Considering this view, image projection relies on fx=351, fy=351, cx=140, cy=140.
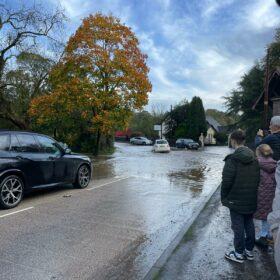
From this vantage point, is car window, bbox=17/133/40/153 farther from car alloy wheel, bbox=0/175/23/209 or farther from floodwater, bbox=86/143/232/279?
floodwater, bbox=86/143/232/279

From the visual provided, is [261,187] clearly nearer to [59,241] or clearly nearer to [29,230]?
[59,241]

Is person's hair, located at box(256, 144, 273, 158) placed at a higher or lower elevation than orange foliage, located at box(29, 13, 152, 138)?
lower

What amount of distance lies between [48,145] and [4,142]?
148 centimetres

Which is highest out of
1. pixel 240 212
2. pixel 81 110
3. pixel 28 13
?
pixel 28 13

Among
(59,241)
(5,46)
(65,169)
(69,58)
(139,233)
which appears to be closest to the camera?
(59,241)

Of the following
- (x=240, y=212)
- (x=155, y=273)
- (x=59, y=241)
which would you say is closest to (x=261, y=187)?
(x=240, y=212)

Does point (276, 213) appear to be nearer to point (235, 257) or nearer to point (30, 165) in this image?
point (235, 257)

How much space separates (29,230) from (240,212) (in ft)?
11.8

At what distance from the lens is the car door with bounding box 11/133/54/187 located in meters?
8.05

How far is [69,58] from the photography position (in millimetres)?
26078

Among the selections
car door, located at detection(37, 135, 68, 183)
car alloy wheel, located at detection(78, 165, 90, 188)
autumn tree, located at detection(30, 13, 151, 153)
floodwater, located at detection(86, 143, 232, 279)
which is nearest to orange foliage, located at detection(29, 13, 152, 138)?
autumn tree, located at detection(30, 13, 151, 153)

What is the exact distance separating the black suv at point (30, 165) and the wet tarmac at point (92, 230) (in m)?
0.39

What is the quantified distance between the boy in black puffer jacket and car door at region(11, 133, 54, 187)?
202 inches

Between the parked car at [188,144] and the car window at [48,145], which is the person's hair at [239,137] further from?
the parked car at [188,144]
